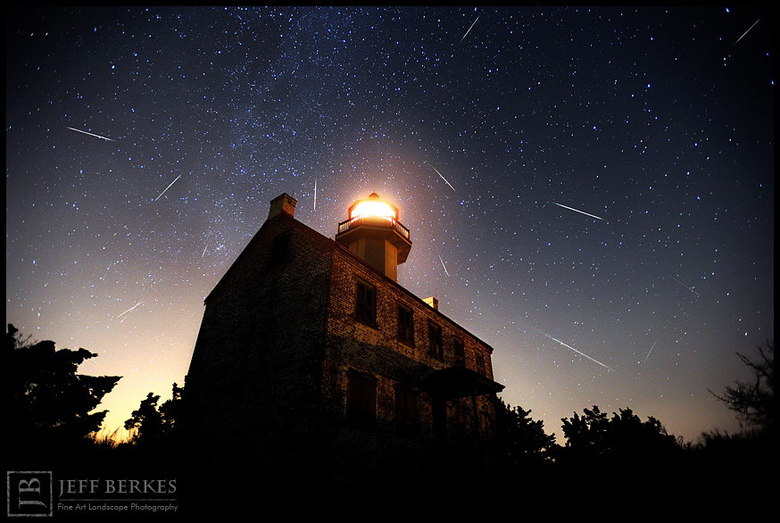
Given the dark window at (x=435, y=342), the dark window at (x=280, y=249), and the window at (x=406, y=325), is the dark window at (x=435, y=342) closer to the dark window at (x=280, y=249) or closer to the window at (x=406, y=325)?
the window at (x=406, y=325)

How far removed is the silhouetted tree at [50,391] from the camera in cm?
1021

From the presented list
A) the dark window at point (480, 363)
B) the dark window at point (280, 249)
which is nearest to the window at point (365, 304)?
the dark window at point (280, 249)

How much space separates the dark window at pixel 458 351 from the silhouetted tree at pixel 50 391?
13.9 m

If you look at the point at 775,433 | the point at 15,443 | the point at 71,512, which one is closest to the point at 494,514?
the point at 775,433

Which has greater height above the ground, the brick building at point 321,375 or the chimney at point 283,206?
the chimney at point 283,206

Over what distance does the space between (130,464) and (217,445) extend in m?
2.42

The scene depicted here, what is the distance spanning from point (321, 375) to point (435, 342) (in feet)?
24.3

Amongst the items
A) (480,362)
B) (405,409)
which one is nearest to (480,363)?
(480,362)

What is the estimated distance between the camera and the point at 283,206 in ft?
53.7

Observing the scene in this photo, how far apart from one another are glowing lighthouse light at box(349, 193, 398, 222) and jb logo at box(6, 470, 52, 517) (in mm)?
16225

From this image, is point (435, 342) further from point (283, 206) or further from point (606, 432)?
point (606, 432)

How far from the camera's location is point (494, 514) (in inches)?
251

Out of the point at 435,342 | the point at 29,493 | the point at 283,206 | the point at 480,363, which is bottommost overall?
the point at 29,493

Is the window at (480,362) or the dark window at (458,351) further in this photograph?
the window at (480,362)
